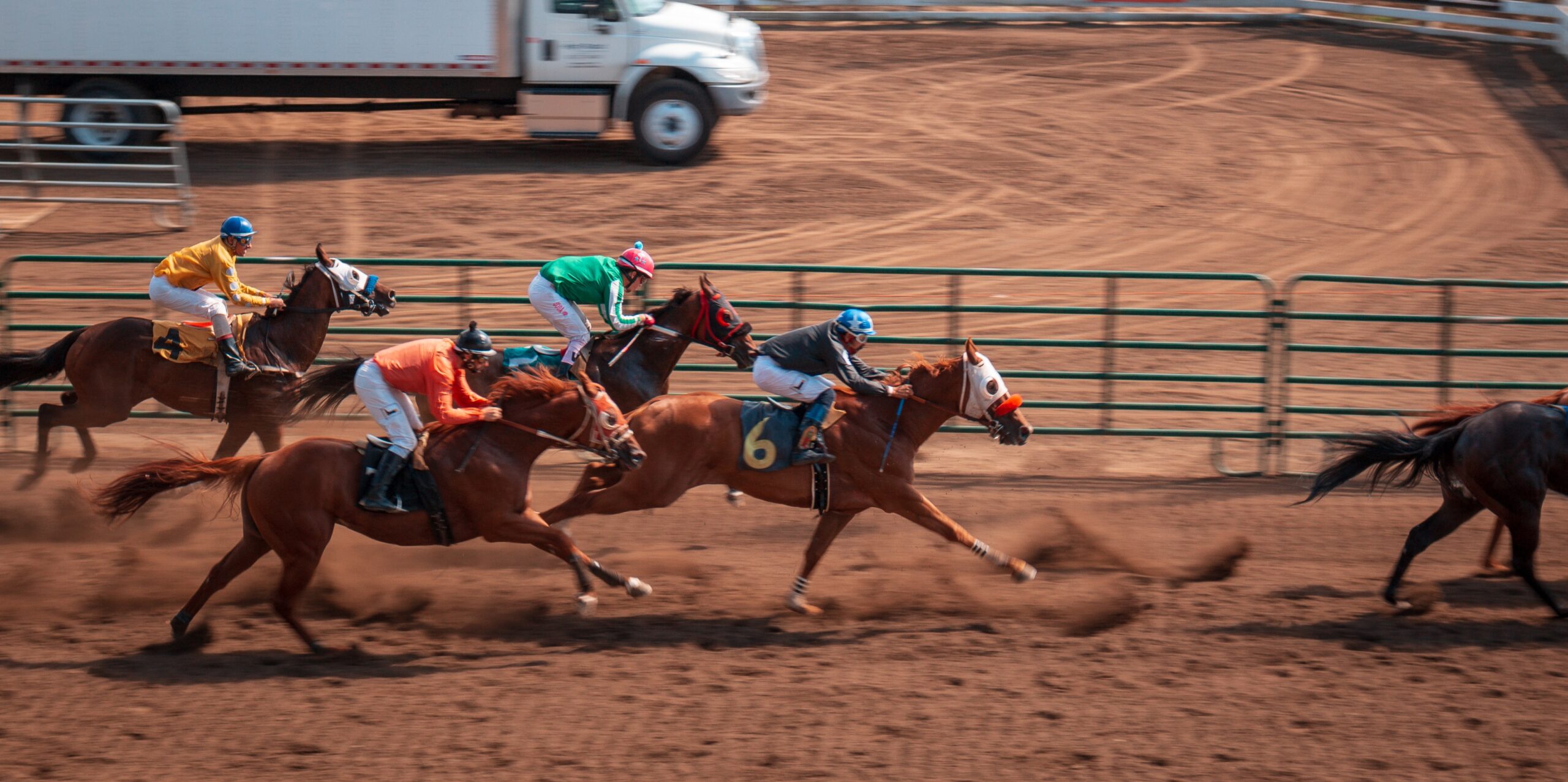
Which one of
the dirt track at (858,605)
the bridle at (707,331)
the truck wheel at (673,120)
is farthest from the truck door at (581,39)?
the bridle at (707,331)

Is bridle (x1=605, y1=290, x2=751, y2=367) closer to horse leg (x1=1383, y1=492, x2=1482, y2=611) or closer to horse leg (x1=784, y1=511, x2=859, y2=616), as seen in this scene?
horse leg (x1=784, y1=511, x2=859, y2=616)

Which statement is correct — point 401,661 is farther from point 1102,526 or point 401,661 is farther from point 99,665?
point 1102,526

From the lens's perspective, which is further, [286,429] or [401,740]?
[286,429]

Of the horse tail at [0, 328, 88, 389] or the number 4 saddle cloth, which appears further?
the horse tail at [0, 328, 88, 389]

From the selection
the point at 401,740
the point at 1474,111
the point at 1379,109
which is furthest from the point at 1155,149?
the point at 401,740

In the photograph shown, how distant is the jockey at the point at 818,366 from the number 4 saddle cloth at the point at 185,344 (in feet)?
14.6

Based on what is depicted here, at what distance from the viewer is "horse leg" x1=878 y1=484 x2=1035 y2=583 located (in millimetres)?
7906

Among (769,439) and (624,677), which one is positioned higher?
(769,439)

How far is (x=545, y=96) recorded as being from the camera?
704 inches

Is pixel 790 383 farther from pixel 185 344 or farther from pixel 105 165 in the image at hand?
pixel 105 165

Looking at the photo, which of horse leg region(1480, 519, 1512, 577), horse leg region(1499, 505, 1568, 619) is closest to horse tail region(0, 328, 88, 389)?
horse leg region(1499, 505, 1568, 619)

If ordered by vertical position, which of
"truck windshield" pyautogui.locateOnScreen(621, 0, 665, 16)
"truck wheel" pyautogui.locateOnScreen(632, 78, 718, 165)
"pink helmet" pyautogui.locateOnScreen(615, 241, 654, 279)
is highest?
"truck windshield" pyautogui.locateOnScreen(621, 0, 665, 16)

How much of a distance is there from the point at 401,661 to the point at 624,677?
125 centimetres

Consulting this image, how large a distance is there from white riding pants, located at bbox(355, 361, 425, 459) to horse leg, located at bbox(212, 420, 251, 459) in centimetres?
289
